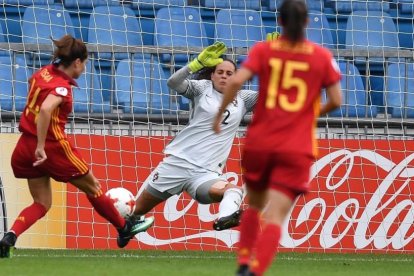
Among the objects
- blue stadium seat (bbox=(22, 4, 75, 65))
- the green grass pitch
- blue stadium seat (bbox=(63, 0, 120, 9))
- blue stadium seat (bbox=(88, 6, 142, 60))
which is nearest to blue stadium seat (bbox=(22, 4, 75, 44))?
blue stadium seat (bbox=(22, 4, 75, 65))

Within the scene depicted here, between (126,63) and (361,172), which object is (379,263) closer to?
(361,172)

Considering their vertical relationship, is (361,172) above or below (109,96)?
below

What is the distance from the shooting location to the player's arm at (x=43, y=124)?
28.2ft

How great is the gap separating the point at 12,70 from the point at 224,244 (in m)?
2.89

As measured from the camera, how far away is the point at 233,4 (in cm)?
1385

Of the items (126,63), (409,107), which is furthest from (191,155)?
(409,107)

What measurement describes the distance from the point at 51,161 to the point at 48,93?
55 cm

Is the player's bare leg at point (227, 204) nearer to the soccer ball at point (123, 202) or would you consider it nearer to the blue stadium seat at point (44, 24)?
the soccer ball at point (123, 202)

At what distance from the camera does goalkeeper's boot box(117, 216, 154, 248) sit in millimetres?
9609

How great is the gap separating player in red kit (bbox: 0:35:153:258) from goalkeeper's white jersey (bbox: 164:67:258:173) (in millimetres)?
999

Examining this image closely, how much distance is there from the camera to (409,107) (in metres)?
12.7

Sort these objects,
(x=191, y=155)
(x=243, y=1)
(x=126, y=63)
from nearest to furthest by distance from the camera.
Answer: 1. (x=191, y=155)
2. (x=126, y=63)
3. (x=243, y=1)

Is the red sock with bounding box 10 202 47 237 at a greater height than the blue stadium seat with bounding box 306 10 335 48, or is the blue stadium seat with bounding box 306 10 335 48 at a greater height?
the blue stadium seat with bounding box 306 10 335 48

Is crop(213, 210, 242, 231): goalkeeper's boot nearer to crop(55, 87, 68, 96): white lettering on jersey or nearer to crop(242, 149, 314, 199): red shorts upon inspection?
crop(55, 87, 68, 96): white lettering on jersey
